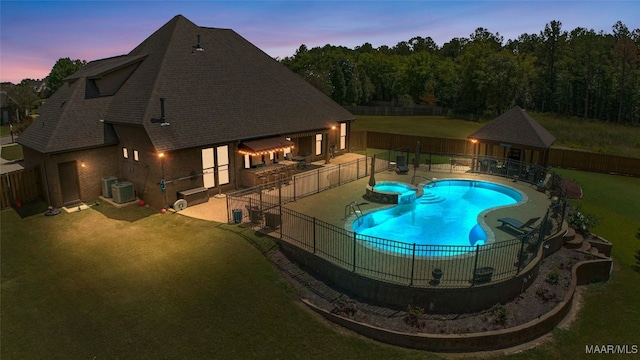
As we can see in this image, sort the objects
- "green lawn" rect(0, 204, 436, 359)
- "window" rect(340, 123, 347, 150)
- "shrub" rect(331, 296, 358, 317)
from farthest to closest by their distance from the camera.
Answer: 1. "window" rect(340, 123, 347, 150)
2. "shrub" rect(331, 296, 358, 317)
3. "green lawn" rect(0, 204, 436, 359)

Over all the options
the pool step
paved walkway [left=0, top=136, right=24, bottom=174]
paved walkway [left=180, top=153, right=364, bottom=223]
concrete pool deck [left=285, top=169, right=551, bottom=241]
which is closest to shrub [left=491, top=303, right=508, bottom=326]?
concrete pool deck [left=285, top=169, right=551, bottom=241]

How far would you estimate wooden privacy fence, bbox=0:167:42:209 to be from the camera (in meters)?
20.8

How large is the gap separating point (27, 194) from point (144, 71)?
1033 centimetres

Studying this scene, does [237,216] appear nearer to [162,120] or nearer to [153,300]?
[153,300]

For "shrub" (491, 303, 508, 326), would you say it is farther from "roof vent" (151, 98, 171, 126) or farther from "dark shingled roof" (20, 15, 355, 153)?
"roof vent" (151, 98, 171, 126)

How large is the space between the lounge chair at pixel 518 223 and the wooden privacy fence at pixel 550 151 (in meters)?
18.8

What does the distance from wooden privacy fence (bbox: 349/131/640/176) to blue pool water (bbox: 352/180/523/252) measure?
11746mm

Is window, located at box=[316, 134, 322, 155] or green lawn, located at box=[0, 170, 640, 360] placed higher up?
window, located at box=[316, 134, 322, 155]

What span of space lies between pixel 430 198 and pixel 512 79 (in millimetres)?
58813

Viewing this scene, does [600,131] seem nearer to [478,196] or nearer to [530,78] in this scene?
[530,78]

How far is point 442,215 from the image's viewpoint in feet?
70.9

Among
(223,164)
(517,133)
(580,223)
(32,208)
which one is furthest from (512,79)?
(32,208)

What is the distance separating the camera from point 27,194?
21.4m

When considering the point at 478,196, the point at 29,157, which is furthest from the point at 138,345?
the point at 478,196
